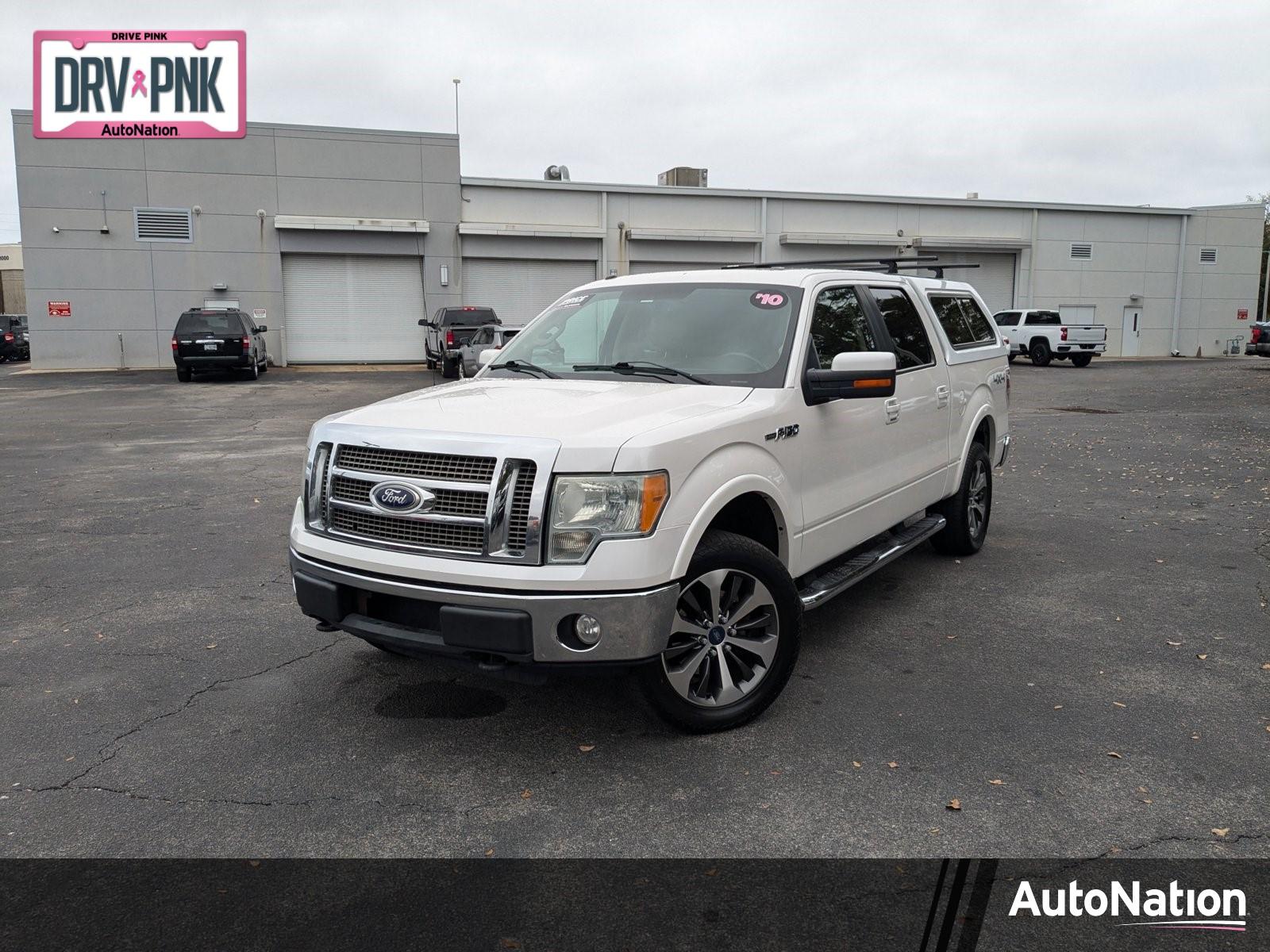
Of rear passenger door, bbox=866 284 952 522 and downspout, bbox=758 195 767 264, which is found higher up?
downspout, bbox=758 195 767 264

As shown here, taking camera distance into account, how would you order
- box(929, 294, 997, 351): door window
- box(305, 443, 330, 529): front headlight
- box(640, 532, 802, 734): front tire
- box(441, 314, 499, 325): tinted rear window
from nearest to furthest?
1. box(640, 532, 802, 734): front tire
2. box(305, 443, 330, 529): front headlight
3. box(929, 294, 997, 351): door window
4. box(441, 314, 499, 325): tinted rear window

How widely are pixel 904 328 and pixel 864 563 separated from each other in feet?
5.41

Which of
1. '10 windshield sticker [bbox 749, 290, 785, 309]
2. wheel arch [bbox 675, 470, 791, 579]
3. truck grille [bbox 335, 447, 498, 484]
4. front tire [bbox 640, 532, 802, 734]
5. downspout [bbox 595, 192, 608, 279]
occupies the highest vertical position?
downspout [bbox 595, 192, 608, 279]

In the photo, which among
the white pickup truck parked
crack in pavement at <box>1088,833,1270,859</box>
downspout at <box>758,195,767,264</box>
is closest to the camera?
crack in pavement at <box>1088,833,1270,859</box>

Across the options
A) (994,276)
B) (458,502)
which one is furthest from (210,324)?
(994,276)

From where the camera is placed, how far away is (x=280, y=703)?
455 centimetres

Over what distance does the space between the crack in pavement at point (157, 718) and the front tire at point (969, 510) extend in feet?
13.5

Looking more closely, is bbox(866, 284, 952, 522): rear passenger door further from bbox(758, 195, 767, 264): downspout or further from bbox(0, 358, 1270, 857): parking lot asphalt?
bbox(758, 195, 767, 264): downspout

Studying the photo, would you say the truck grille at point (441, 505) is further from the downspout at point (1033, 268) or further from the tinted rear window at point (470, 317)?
the downspout at point (1033, 268)

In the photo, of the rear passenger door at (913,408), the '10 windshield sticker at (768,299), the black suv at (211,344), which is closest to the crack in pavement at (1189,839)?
the rear passenger door at (913,408)

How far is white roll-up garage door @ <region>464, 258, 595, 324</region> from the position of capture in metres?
33.6

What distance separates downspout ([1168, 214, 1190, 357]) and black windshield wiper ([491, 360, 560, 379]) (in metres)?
43.6

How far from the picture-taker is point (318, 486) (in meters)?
4.28

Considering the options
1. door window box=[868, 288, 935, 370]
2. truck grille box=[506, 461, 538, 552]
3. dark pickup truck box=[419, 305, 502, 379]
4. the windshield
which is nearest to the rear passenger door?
door window box=[868, 288, 935, 370]
